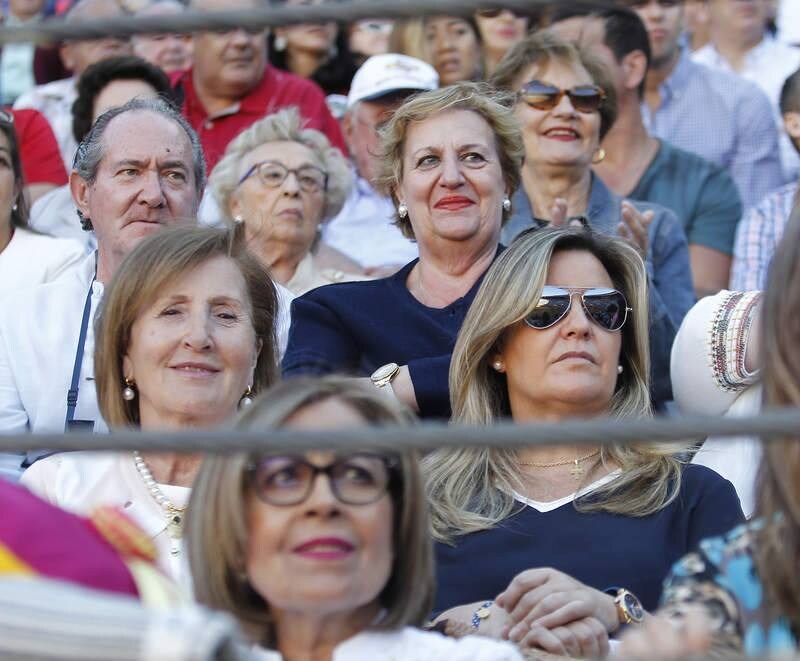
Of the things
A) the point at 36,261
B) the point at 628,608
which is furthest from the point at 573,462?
the point at 36,261

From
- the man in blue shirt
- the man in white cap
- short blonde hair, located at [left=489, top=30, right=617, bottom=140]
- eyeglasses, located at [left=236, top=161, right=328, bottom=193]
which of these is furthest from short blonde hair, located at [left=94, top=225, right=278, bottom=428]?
the man in blue shirt

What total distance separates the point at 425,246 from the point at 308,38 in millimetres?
2790

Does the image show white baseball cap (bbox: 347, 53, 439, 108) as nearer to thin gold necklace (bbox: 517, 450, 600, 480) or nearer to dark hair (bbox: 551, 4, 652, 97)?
dark hair (bbox: 551, 4, 652, 97)

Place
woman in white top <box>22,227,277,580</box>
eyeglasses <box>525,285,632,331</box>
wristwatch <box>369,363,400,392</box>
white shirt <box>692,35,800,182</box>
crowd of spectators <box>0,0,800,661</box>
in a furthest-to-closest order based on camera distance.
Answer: white shirt <box>692,35,800,182</box> → wristwatch <box>369,363,400,392</box> → eyeglasses <box>525,285,632,331</box> → woman in white top <box>22,227,277,580</box> → crowd of spectators <box>0,0,800,661</box>

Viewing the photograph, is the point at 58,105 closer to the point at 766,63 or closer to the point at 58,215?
the point at 58,215

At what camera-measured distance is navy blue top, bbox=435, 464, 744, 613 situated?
127 inches

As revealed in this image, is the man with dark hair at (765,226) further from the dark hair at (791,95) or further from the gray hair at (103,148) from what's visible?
the gray hair at (103,148)

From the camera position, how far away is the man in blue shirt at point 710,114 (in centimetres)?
611

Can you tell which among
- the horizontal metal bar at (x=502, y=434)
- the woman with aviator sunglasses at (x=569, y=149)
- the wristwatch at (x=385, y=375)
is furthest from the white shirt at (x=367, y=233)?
the horizontal metal bar at (x=502, y=434)

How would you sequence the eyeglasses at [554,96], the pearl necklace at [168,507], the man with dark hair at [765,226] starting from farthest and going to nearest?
the man with dark hair at [765,226] < the eyeglasses at [554,96] < the pearl necklace at [168,507]

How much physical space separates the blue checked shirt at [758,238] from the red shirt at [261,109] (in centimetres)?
159

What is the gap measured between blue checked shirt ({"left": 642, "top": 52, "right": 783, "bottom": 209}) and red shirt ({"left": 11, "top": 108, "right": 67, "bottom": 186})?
7.36 feet

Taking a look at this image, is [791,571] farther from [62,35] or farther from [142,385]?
[142,385]

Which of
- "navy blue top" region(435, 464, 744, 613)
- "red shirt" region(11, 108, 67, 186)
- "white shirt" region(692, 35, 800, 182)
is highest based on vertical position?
"white shirt" region(692, 35, 800, 182)
